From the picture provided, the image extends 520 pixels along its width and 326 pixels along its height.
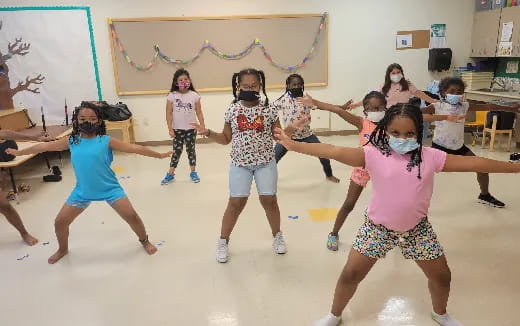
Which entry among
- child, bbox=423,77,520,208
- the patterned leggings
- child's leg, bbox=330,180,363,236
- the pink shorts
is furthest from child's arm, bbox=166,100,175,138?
child, bbox=423,77,520,208

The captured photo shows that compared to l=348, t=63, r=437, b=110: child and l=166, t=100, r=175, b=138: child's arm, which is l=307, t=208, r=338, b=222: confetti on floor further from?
l=166, t=100, r=175, b=138: child's arm

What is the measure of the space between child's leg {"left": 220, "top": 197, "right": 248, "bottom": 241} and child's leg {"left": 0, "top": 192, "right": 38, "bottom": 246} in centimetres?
164

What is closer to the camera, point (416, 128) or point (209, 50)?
point (416, 128)

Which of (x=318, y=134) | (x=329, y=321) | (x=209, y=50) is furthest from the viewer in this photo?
(x=318, y=134)

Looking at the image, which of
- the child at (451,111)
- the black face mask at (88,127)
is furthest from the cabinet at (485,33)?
the black face mask at (88,127)

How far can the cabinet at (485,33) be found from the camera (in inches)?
257

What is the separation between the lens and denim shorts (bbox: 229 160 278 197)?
8.60 ft

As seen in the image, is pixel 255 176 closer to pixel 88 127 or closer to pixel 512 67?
pixel 88 127

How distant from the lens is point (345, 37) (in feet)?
22.4

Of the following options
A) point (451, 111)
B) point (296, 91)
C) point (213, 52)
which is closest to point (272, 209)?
point (296, 91)

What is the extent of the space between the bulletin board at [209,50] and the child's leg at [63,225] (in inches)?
160

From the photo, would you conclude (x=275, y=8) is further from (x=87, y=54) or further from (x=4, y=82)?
(x=4, y=82)

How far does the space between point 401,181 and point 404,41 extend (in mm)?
5931

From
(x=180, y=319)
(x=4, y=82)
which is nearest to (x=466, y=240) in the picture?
(x=180, y=319)
